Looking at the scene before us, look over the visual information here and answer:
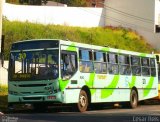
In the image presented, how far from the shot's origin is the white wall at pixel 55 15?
151 ft

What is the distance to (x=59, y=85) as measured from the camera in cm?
1958

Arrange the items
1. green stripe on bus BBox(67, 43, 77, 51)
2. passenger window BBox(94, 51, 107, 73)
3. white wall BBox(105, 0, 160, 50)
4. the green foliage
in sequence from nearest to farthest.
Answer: green stripe on bus BBox(67, 43, 77, 51)
passenger window BBox(94, 51, 107, 73)
white wall BBox(105, 0, 160, 50)
the green foliage

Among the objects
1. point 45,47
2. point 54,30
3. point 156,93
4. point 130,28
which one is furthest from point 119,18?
point 45,47

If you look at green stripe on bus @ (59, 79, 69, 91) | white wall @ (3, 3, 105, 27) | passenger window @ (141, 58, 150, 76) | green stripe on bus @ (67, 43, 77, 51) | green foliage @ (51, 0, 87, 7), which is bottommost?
green stripe on bus @ (59, 79, 69, 91)

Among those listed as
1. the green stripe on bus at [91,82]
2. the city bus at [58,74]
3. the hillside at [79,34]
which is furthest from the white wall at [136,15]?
the green stripe on bus at [91,82]

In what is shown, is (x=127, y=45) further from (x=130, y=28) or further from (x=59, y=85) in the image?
(x=59, y=85)

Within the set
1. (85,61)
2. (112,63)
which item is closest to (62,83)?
(85,61)

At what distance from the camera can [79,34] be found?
46.4 meters

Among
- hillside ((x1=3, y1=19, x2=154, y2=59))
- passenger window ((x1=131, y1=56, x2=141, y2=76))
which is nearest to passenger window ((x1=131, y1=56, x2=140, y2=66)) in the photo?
passenger window ((x1=131, y1=56, x2=141, y2=76))

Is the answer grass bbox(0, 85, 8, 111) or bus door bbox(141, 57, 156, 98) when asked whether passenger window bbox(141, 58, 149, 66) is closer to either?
bus door bbox(141, 57, 156, 98)

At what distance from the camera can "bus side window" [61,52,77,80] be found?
65.5ft

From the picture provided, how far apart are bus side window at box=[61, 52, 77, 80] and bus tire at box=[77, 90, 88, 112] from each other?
1.13 metres

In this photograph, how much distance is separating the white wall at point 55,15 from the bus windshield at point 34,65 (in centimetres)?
2519

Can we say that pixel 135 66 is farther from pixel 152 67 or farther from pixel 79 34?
pixel 79 34
